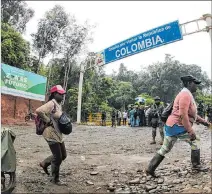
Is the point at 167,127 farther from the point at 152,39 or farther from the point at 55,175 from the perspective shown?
the point at 152,39

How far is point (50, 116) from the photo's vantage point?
456 cm

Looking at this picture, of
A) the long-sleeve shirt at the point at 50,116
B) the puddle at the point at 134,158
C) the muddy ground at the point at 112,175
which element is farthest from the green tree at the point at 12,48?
the long-sleeve shirt at the point at 50,116

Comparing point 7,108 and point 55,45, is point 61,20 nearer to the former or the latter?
point 55,45

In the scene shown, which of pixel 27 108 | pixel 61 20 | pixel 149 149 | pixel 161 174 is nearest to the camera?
pixel 161 174

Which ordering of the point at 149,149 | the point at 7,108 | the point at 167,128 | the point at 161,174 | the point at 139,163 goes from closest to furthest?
the point at 167,128, the point at 161,174, the point at 139,163, the point at 149,149, the point at 7,108

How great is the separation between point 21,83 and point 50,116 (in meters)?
11.0

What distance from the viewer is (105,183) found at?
16.0 feet

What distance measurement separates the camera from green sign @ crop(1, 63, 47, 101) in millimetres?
14328

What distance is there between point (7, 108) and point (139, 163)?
9.92 meters

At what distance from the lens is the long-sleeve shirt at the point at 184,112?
446 centimetres

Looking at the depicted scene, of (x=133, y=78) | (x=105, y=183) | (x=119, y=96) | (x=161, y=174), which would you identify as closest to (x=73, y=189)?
(x=105, y=183)

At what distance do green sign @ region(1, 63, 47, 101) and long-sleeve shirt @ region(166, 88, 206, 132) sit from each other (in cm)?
1088

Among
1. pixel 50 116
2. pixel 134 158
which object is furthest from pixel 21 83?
pixel 50 116

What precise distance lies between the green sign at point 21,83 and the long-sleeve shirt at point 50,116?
10201 millimetres
